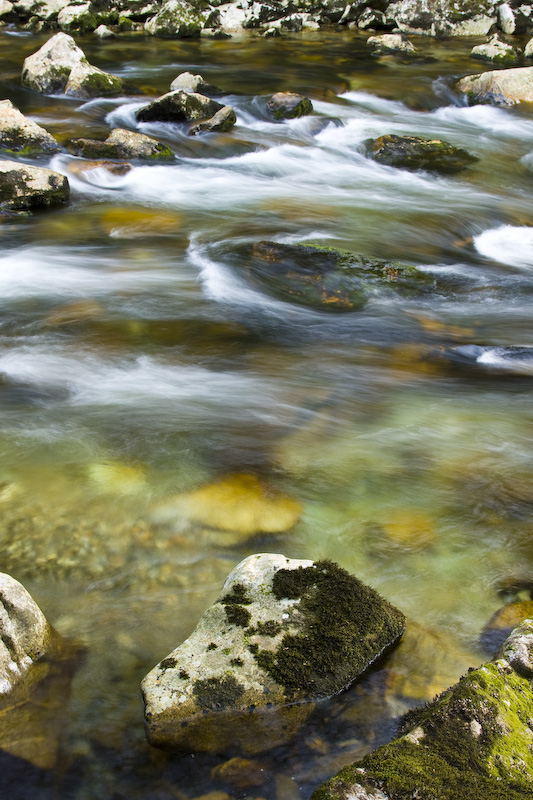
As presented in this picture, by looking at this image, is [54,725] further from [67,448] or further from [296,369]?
[296,369]

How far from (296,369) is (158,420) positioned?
1.44m

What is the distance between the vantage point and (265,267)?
7484mm

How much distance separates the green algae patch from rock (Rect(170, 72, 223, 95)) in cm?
1397

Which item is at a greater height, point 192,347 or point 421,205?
point 421,205

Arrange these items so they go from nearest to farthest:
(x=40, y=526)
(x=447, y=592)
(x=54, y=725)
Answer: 1. (x=54, y=725)
2. (x=447, y=592)
3. (x=40, y=526)

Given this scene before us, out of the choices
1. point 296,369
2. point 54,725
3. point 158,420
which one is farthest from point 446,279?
point 54,725

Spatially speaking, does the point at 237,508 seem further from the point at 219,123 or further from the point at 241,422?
the point at 219,123

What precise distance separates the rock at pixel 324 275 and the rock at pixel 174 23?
17255 millimetres

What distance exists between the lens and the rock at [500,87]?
1553 centimetres

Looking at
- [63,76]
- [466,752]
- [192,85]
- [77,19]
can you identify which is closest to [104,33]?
[77,19]

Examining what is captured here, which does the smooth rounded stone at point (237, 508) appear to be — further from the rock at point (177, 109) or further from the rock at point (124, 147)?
the rock at point (177, 109)

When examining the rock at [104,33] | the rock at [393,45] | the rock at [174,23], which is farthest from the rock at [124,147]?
the rock at [174,23]

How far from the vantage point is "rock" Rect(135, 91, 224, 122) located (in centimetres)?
1273

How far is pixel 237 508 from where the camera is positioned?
402 centimetres
